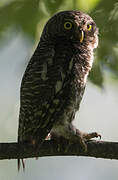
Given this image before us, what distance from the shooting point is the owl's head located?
11.7 ft

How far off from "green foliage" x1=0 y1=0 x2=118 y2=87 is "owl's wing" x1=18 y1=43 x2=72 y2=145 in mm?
394

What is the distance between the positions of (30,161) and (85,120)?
0.88 metres

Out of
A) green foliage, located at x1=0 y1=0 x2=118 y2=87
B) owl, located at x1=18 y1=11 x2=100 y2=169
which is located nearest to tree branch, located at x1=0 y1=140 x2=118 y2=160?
owl, located at x1=18 y1=11 x2=100 y2=169

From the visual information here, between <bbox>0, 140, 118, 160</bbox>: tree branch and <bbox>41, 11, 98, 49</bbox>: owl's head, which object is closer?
<bbox>0, 140, 118, 160</bbox>: tree branch

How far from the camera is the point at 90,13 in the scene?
9.06ft

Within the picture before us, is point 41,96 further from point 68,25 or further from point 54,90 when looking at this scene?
point 68,25

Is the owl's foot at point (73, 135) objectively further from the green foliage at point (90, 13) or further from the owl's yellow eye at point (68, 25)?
the owl's yellow eye at point (68, 25)

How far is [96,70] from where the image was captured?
9.36 ft

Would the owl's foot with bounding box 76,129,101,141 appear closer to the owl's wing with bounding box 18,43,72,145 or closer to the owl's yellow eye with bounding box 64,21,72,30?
the owl's wing with bounding box 18,43,72,145

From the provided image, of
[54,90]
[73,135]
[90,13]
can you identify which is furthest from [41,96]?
[90,13]

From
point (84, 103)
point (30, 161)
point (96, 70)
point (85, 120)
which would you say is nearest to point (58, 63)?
point (96, 70)

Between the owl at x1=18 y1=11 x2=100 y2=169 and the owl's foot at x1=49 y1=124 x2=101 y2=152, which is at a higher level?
the owl at x1=18 y1=11 x2=100 y2=169

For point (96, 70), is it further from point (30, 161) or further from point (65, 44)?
point (30, 161)

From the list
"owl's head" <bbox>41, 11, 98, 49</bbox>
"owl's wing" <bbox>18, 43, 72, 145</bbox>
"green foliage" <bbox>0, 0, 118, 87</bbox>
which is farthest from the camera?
"owl's head" <bbox>41, 11, 98, 49</bbox>
